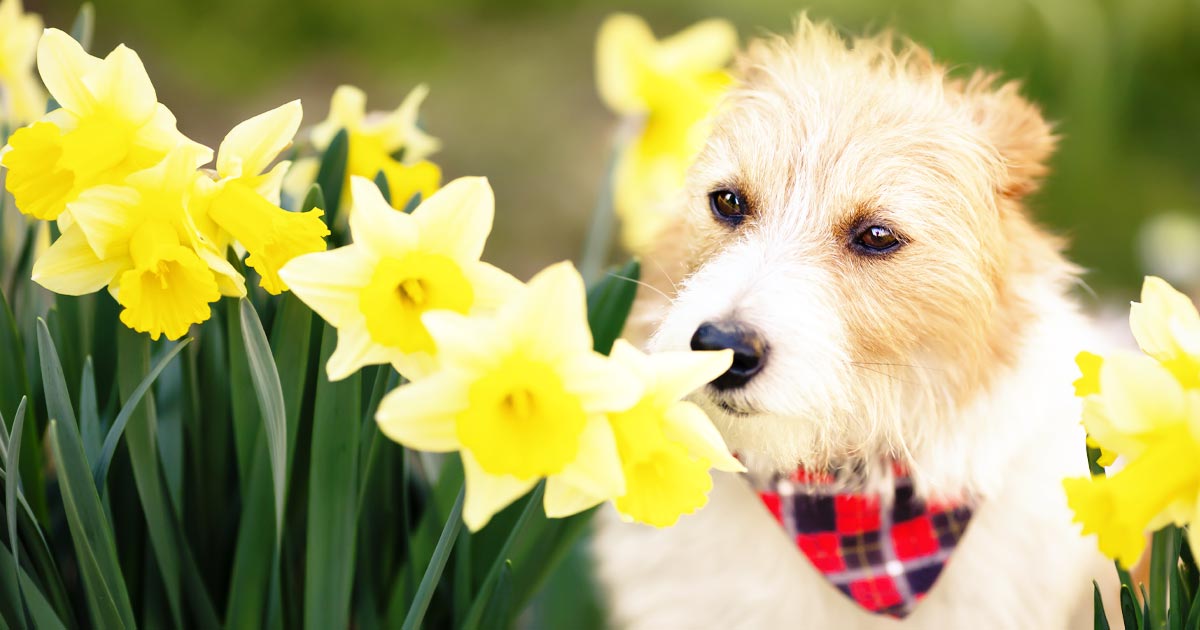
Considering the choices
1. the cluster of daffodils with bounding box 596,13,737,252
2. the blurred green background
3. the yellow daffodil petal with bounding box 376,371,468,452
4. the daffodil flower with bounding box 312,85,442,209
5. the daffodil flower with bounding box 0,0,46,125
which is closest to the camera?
the yellow daffodil petal with bounding box 376,371,468,452

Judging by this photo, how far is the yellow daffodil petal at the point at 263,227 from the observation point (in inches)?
31.6

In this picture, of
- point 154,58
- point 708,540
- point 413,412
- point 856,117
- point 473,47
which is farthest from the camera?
point 473,47

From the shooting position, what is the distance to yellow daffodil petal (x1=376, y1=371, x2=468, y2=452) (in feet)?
2.23

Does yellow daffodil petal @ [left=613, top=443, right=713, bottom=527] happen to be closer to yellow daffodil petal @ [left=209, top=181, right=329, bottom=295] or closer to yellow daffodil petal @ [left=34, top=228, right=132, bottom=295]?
yellow daffodil petal @ [left=209, top=181, right=329, bottom=295]

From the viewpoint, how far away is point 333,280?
74 cm

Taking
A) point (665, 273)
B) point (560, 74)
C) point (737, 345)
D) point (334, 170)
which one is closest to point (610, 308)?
point (665, 273)

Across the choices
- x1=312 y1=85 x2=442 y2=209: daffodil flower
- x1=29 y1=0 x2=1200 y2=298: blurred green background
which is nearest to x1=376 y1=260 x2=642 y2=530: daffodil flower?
x1=312 y1=85 x2=442 y2=209: daffodil flower

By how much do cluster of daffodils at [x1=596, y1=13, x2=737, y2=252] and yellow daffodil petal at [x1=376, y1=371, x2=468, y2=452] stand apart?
987mm

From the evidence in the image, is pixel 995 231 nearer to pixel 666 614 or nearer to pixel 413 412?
pixel 666 614

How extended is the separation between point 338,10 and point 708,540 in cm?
276

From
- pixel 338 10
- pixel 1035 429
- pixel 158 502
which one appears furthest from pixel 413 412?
pixel 338 10

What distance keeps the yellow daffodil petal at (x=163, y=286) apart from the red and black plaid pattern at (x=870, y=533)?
631mm

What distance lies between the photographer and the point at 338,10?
3467mm

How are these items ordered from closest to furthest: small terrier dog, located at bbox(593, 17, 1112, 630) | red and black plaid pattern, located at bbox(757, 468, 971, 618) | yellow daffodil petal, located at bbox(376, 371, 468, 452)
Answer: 1. yellow daffodil petal, located at bbox(376, 371, 468, 452)
2. small terrier dog, located at bbox(593, 17, 1112, 630)
3. red and black plaid pattern, located at bbox(757, 468, 971, 618)
